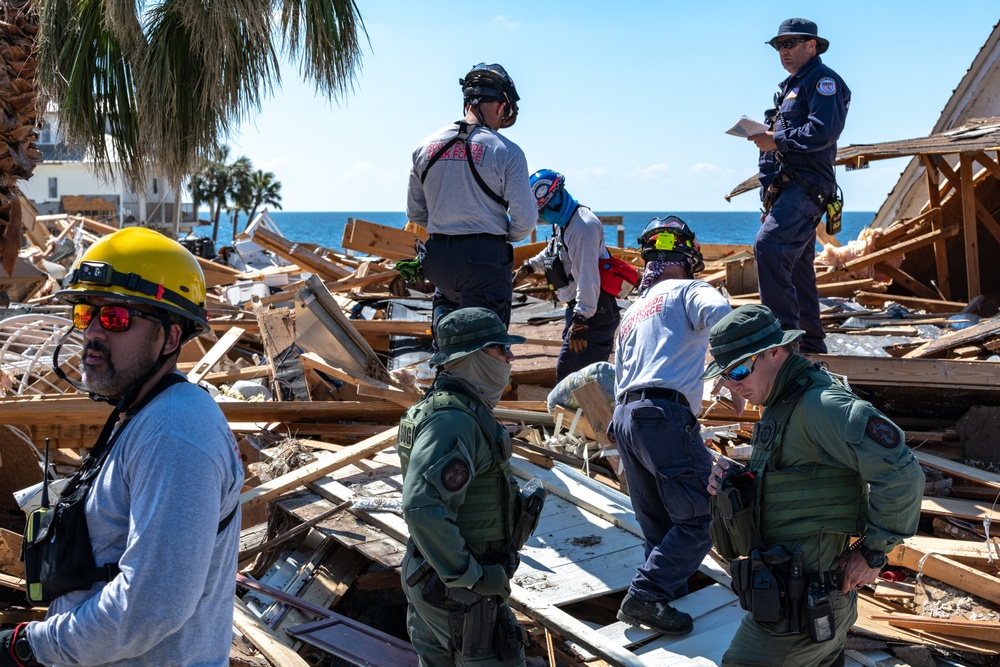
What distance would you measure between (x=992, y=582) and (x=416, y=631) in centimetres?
322

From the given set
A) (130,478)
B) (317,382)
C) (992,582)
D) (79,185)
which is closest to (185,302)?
(130,478)

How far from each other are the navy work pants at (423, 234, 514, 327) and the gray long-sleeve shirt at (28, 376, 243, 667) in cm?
346

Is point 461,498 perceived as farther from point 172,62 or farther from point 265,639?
point 172,62

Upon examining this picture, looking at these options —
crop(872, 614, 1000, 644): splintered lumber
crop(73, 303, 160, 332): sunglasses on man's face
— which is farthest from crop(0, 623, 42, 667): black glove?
crop(872, 614, 1000, 644): splintered lumber

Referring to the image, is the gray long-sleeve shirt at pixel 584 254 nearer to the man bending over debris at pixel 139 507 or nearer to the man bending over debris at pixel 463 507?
the man bending over debris at pixel 463 507

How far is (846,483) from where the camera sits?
3.36 metres

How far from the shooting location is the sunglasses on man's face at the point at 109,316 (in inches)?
96.7

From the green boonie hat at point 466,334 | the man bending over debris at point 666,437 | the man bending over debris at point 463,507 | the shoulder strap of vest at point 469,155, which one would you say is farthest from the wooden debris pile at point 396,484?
the green boonie hat at point 466,334

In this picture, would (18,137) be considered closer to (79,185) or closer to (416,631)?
(416,631)

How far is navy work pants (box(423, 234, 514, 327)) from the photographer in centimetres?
579

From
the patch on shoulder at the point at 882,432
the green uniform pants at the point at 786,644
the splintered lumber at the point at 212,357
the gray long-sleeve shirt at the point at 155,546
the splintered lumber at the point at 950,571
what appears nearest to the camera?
the gray long-sleeve shirt at the point at 155,546

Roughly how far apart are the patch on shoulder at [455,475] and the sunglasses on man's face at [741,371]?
3.35 ft

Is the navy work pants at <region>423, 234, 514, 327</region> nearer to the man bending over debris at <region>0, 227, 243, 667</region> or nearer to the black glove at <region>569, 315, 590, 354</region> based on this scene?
the black glove at <region>569, 315, 590, 354</region>

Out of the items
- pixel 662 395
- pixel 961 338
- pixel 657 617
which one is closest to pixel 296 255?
pixel 961 338
